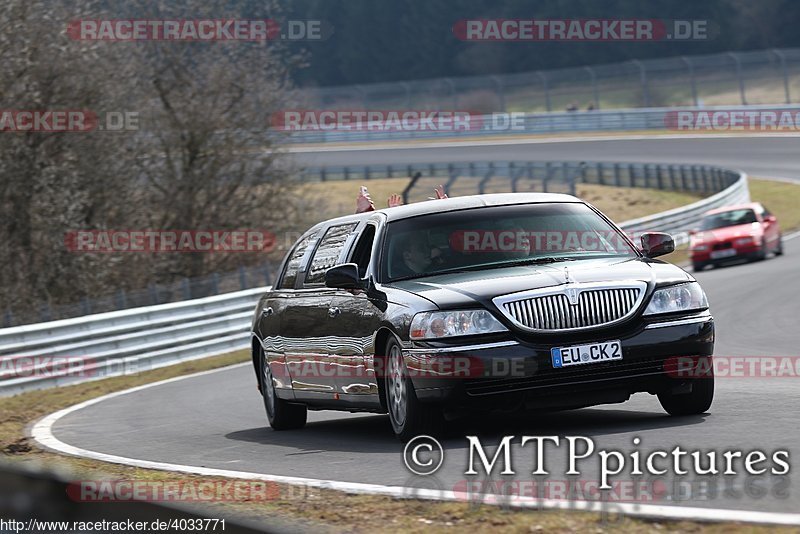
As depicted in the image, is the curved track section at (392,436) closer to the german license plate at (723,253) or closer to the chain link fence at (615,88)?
the german license plate at (723,253)

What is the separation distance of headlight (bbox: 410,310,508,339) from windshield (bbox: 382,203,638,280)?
0.88 metres

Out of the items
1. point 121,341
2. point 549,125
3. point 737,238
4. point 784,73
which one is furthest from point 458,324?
point 549,125

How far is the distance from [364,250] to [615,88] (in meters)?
56.9

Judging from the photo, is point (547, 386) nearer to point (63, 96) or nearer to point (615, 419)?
point (615, 419)

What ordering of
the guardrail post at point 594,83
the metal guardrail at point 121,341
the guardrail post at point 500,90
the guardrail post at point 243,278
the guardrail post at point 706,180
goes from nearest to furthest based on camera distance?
the metal guardrail at point 121,341 < the guardrail post at point 243,278 < the guardrail post at point 706,180 < the guardrail post at point 500,90 < the guardrail post at point 594,83

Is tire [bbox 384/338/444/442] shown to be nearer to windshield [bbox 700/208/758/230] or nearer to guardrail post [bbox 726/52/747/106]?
windshield [bbox 700/208/758/230]

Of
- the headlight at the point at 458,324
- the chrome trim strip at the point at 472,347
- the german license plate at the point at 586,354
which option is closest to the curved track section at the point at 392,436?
the german license plate at the point at 586,354

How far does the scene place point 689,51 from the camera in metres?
88.8

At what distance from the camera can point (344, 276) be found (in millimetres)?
9312

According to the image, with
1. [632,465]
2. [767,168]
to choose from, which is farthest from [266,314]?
[767,168]

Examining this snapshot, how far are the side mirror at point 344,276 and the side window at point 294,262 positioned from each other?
1.80m

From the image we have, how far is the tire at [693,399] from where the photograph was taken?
8.80 m

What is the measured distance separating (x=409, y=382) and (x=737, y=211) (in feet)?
71.6

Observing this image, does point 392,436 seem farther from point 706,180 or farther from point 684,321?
point 706,180
